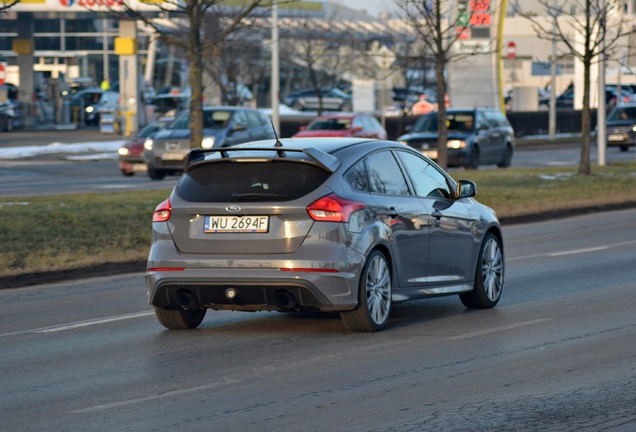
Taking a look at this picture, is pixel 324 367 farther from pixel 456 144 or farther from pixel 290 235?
pixel 456 144

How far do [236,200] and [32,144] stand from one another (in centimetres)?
4022

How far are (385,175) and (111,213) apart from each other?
878cm

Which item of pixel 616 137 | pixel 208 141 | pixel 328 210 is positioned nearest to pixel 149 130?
pixel 208 141

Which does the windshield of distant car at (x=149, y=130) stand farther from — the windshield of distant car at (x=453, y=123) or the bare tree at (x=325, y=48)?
the bare tree at (x=325, y=48)

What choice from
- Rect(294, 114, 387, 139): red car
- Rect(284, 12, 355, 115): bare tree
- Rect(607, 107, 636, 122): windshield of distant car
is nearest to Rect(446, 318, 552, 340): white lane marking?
Rect(294, 114, 387, 139): red car

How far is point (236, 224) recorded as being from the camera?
9.80 metres

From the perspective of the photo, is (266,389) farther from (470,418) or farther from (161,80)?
(161,80)

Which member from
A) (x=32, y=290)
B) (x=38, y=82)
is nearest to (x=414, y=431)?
(x=32, y=290)

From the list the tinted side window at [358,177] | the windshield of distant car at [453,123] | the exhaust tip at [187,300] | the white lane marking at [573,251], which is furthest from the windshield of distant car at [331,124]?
the exhaust tip at [187,300]

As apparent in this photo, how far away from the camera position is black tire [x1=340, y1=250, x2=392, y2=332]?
9.94m

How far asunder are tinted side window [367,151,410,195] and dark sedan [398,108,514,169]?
23.3 m

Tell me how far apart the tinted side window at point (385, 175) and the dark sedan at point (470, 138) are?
23301 millimetres

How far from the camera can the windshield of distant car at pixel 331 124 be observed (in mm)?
39438

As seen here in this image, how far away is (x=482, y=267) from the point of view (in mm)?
11797
